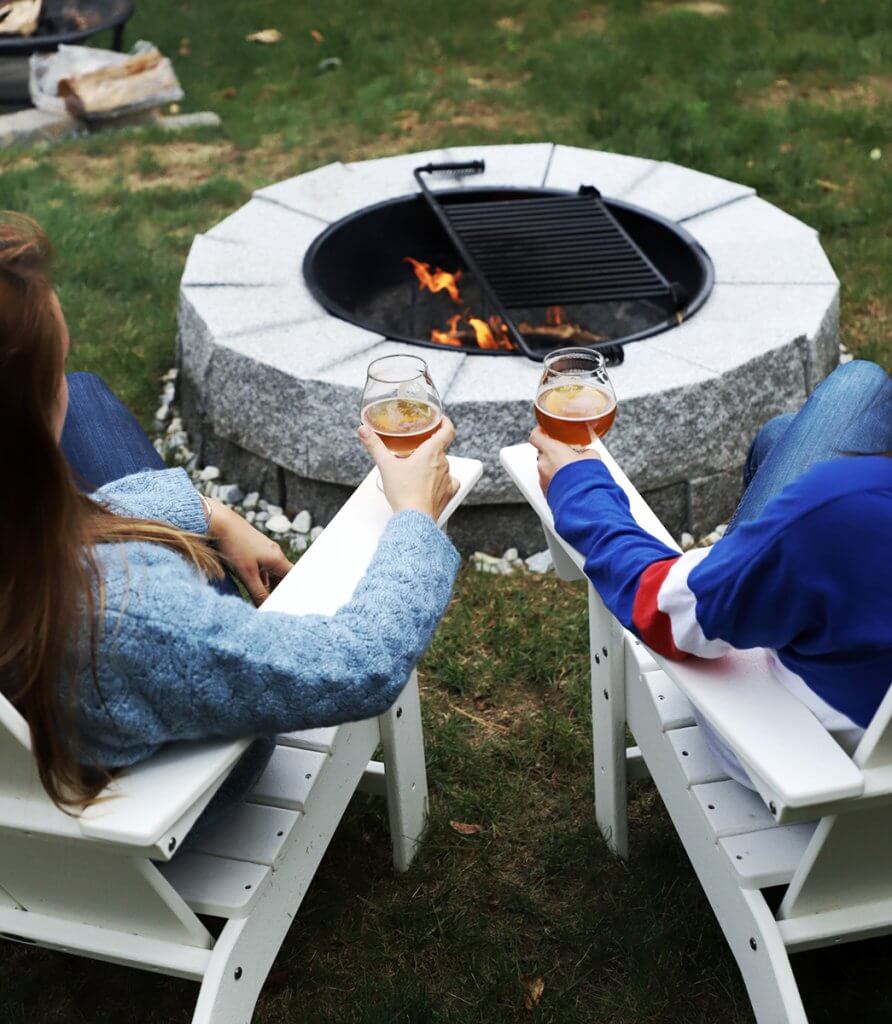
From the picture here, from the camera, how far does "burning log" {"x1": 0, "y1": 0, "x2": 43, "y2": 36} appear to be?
652 cm

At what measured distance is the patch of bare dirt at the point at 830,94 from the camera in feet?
20.6

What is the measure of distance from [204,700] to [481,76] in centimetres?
606

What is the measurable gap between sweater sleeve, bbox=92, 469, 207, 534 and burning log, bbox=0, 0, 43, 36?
5.34m

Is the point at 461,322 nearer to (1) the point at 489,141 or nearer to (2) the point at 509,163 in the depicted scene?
(2) the point at 509,163

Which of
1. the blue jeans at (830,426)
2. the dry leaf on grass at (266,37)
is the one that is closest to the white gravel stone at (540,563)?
the blue jeans at (830,426)

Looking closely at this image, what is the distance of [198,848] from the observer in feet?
6.61

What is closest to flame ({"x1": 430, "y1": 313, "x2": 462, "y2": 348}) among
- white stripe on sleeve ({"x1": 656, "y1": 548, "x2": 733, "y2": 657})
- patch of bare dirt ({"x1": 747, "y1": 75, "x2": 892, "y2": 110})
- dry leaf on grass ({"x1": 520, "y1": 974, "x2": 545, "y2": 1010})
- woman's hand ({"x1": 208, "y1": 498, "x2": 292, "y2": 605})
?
woman's hand ({"x1": 208, "y1": 498, "x2": 292, "y2": 605})

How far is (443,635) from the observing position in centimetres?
327

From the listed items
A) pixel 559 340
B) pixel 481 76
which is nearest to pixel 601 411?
pixel 559 340

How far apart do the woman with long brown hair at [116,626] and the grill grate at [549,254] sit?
6.14ft

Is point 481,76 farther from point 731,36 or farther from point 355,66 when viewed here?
point 731,36

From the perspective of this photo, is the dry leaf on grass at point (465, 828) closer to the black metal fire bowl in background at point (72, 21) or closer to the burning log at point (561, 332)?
the burning log at point (561, 332)

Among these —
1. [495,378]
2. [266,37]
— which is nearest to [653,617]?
[495,378]

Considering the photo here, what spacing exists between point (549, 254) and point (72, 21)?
4116mm
